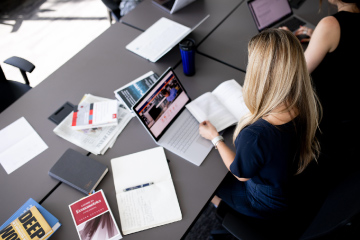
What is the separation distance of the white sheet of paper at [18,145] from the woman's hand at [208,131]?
2.76 ft

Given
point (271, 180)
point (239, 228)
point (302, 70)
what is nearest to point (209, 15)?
point (302, 70)

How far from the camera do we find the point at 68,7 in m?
3.70

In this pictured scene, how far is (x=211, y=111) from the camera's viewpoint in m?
1.64

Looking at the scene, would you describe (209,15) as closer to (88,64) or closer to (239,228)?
(88,64)

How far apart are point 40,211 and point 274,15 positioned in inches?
78.6

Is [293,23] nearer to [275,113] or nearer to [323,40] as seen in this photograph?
[323,40]

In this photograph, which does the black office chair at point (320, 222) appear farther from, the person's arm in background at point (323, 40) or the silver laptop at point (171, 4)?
the silver laptop at point (171, 4)

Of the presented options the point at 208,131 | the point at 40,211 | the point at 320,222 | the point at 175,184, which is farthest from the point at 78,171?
the point at 320,222

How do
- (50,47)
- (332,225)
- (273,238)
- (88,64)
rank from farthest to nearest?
1. (50,47)
2. (88,64)
3. (273,238)
4. (332,225)

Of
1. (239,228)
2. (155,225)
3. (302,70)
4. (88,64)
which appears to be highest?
(88,64)

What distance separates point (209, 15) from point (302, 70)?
125 centimetres

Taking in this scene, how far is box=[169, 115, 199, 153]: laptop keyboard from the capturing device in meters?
1.52

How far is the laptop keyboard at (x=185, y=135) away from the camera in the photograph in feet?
4.98

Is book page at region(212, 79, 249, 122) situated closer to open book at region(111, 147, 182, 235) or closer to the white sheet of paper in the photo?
open book at region(111, 147, 182, 235)
